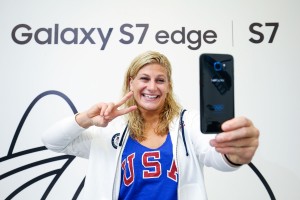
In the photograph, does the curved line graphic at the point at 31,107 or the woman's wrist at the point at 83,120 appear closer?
the woman's wrist at the point at 83,120

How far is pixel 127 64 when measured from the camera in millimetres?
1351

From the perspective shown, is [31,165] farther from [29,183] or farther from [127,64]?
[127,64]

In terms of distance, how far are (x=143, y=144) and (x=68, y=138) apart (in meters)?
0.24

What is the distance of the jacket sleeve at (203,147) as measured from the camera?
2.33 feet

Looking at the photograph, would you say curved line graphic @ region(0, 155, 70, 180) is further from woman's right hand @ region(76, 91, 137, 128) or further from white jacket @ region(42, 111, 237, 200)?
woman's right hand @ region(76, 91, 137, 128)

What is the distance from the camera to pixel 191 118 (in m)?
0.94

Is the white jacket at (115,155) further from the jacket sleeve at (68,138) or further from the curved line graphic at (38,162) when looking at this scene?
the curved line graphic at (38,162)

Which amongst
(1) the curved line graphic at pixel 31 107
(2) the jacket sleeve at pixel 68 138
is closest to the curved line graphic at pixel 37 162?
(1) the curved line graphic at pixel 31 107

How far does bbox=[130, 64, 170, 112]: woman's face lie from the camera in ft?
3.24

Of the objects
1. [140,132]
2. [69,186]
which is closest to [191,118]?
[140,132]

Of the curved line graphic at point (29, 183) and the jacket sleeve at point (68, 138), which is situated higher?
the jacket sleeve at point (68, 138)

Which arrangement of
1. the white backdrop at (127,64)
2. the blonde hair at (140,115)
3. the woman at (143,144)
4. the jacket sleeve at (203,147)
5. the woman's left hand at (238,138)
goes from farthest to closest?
the white backdrop at (127,64) → the blonde hair at (140,115) → the woman at (143,144) → the jacket sleeve at (203,147) → the woman's left hand at (238,138)

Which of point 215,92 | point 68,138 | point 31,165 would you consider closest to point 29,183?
point 31,165

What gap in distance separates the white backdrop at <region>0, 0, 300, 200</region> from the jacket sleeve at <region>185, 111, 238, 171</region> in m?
0.40
